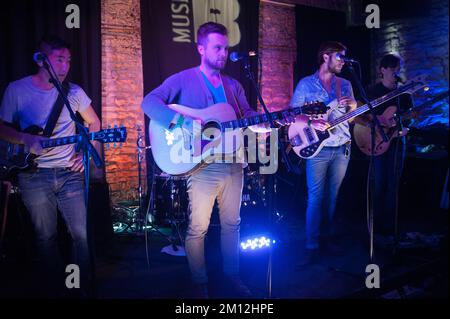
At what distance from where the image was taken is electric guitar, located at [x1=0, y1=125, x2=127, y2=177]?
3.25 meters

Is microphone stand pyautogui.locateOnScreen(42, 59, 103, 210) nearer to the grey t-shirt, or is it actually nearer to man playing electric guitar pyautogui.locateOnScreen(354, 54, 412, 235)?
the grey t-shirt

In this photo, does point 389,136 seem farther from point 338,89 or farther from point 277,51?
point 277,51

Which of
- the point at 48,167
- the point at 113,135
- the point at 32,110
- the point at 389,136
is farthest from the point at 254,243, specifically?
the point at 32,110

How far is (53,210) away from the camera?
11.3 ft

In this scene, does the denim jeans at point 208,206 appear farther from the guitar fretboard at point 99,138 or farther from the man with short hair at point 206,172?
the guitar fretboard at point 99,138

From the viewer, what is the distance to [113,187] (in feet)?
22.6

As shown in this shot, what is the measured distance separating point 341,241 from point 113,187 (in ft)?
13.0

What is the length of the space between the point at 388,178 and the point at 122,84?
4.62 metres

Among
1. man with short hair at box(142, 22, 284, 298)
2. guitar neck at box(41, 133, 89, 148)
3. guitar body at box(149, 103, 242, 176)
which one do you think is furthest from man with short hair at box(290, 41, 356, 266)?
guitar neck at box(41, 133, 89, 148)

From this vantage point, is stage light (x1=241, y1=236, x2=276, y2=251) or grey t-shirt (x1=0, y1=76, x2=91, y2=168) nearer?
grey t-shirt (x1=0, y1=76, x2=91, y2=168)

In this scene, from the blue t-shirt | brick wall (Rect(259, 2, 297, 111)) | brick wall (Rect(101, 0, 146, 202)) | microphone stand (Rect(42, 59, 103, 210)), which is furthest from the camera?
brick wall (Rect(259, 2, 297, 111))

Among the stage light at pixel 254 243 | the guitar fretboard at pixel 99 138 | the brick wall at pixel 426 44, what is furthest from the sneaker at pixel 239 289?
the brick wall at pixel 426 44

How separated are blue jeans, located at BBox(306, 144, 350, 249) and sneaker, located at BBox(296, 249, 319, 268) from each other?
0.16ft
